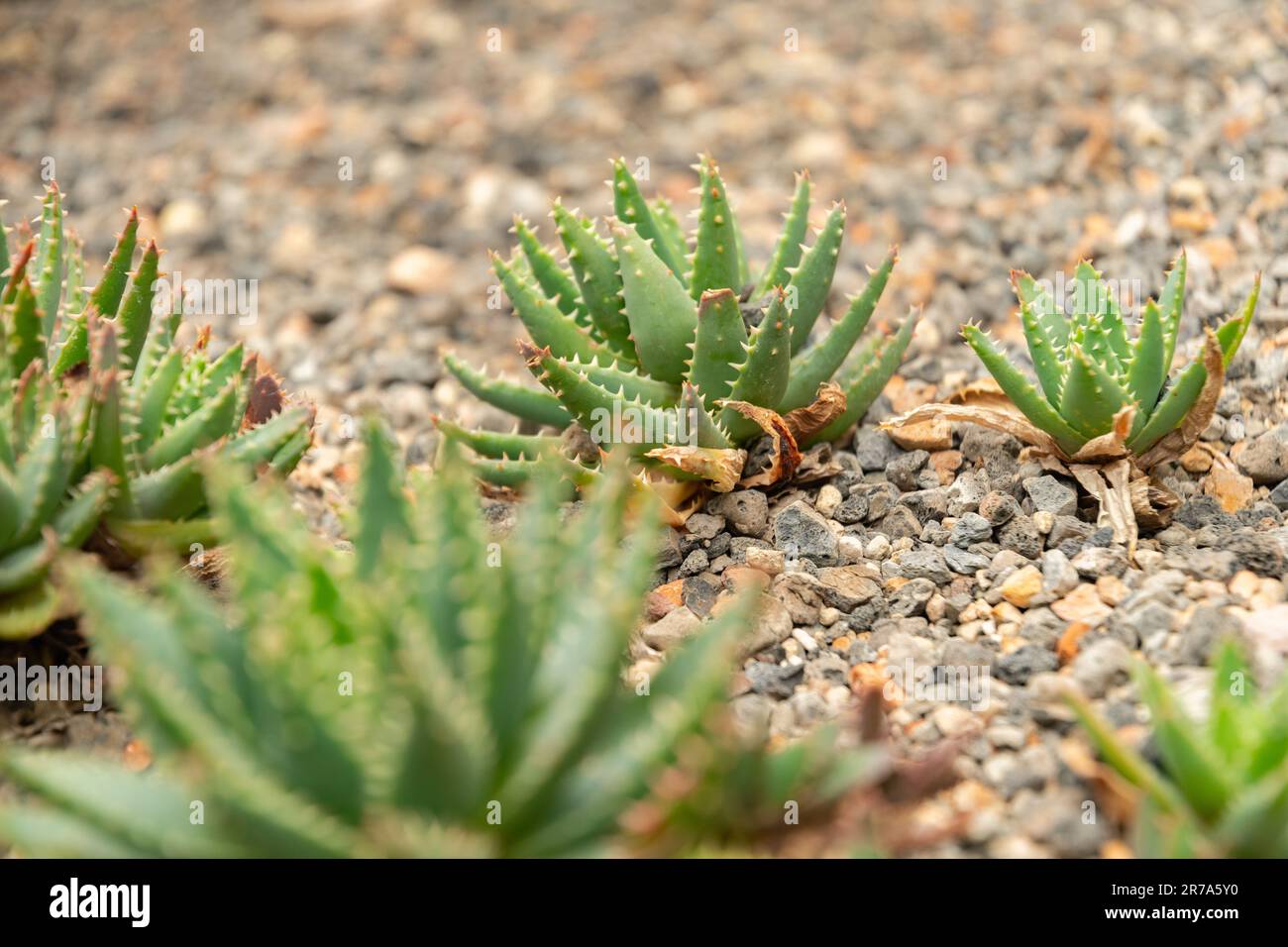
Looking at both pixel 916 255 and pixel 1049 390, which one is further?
pixel 916 255

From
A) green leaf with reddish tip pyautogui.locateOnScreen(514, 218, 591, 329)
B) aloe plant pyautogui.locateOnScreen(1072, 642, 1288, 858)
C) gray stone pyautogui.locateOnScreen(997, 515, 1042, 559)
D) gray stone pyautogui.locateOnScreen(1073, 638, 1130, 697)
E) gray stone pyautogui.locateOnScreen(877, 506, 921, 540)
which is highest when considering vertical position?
green leaf with reddish tip pyautogui.locateOnScreen(514, 218, 591, 329)

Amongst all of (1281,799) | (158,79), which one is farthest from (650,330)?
(158,79)

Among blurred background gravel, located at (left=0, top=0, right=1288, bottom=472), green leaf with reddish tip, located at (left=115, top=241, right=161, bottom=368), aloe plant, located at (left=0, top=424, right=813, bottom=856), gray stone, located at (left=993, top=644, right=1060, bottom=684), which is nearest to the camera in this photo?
aloe plant, located at (left=0, top=424, right=813, bottom=856)

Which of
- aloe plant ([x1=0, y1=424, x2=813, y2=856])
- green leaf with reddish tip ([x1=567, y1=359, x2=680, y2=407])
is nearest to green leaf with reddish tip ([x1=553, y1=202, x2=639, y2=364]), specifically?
green leaf with reddish tip ([x1=567, y1=359, x2=680, y2=407])

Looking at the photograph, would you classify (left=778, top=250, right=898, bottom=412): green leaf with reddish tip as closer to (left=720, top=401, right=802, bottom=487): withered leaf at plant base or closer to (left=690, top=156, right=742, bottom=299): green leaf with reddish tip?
(left=720, top=401, right=802, bottom=487): withered leaf at plant base

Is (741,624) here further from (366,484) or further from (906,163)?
(906,163)

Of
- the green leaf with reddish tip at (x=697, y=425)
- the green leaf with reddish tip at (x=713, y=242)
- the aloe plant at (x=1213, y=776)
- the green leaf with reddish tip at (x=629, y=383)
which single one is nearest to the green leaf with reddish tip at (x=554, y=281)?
the green leaf with reddish tip at (x=629, y=383)
